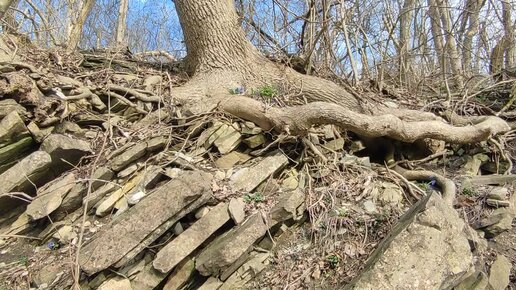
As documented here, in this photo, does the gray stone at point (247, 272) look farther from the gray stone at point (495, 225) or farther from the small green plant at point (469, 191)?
the small green plant at point (469, 191)

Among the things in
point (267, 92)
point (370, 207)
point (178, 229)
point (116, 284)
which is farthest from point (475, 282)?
point (267, 92)

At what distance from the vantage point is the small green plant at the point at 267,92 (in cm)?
482

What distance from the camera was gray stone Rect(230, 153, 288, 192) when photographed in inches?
142

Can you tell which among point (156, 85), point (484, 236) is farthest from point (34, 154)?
→ point (484, 236)

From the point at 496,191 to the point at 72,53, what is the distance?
6.01 m

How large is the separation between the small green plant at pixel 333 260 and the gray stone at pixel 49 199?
2508mm

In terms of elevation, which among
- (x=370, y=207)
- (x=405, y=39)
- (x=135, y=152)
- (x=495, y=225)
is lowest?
(x=495, y=225)

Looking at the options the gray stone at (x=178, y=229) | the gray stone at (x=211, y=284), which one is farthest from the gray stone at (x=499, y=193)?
the gray stone at (x=178, y=229)

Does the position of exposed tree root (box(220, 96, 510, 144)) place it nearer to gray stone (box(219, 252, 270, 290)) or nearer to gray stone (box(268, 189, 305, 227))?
gray stone (box(268, 189, 305, 227))

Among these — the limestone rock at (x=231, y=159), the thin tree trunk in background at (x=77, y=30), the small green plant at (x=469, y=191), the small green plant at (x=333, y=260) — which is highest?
the thin tree trunk in background at (x=77, y=30)

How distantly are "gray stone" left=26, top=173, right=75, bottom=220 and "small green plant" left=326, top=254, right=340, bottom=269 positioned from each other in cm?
251

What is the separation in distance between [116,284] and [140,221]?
51 centimetres

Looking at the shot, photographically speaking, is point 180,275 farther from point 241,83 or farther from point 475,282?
point 241,83

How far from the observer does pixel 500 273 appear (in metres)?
3.01
